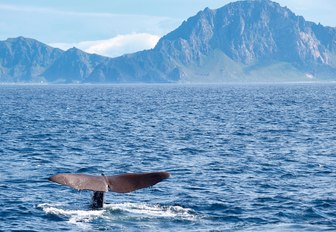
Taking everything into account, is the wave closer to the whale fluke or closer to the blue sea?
the blue sea

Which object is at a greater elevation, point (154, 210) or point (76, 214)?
point (154, 210)

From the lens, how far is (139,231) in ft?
76.7

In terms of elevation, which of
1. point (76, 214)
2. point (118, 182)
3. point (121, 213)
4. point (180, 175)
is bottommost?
point (76, 214)

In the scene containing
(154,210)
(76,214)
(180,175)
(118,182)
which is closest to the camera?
(118,182)

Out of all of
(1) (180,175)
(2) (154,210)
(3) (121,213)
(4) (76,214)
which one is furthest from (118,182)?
(1) (180,175)

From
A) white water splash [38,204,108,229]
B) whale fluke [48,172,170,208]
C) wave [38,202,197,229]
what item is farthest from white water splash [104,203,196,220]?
whale fluke [48,172,170,208]

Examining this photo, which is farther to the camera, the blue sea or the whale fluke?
the blue sea

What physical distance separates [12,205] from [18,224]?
3.29 m

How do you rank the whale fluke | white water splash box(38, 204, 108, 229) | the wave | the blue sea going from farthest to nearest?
the blue sea
the wave
white water splash box(38, 204, 108, 229)
the whale fluke

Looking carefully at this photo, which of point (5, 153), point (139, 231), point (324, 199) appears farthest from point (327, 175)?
point (5, 153)

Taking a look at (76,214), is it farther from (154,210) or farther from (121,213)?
(154,210)

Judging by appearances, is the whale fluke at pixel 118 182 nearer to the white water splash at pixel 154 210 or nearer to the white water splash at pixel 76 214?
the white water splash at pixel 76 214

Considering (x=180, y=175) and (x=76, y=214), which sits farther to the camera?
(x=180, y=175)

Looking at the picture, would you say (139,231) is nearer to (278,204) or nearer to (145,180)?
(145,180)
